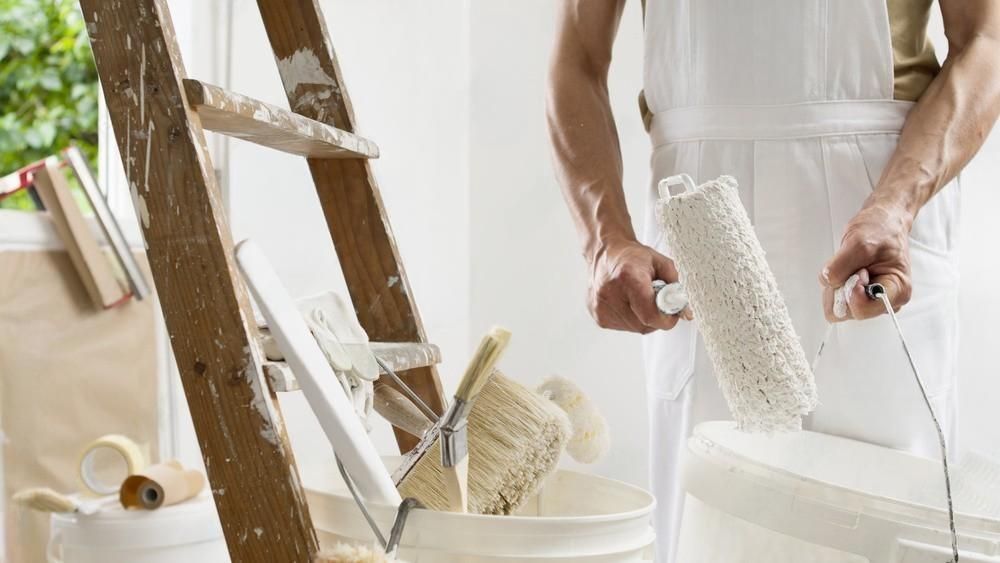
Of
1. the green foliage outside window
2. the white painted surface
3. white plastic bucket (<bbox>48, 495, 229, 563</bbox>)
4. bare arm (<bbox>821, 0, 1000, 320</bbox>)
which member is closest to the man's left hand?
bare arm (<bbox>821, 0, 1000, 320</bbox>)

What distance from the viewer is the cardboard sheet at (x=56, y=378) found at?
4.76 feet

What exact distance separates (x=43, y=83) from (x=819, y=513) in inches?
119

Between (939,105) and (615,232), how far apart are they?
0.41 meters

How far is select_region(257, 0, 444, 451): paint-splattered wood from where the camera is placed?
1041 mm

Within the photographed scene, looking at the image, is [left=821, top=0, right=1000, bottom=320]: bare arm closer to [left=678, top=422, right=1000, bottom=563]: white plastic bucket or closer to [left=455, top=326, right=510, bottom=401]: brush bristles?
[left=678, top=422, right=1000, bottom=563]: white plastic bucket

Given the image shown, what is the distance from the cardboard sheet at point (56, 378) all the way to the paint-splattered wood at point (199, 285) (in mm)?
901

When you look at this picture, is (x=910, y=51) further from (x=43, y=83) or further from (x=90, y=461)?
(x=43, y=83)

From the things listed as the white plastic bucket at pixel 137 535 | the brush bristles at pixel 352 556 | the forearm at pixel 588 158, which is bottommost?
the white plastic bucket at pixel 137 535

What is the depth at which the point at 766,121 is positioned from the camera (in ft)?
3.99

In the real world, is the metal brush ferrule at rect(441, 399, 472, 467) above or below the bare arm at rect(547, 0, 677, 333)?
below

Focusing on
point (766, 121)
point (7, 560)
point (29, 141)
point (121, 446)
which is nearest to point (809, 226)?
point (766, 121)

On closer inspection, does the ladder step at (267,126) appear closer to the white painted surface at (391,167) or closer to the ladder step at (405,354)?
the ladder step at (405,354)

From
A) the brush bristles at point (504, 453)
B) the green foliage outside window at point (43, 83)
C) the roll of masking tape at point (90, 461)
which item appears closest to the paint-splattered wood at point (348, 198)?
the brush bristles at point (504, 453)

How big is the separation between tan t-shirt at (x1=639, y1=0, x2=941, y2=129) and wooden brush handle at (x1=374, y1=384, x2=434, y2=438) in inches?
28.7
